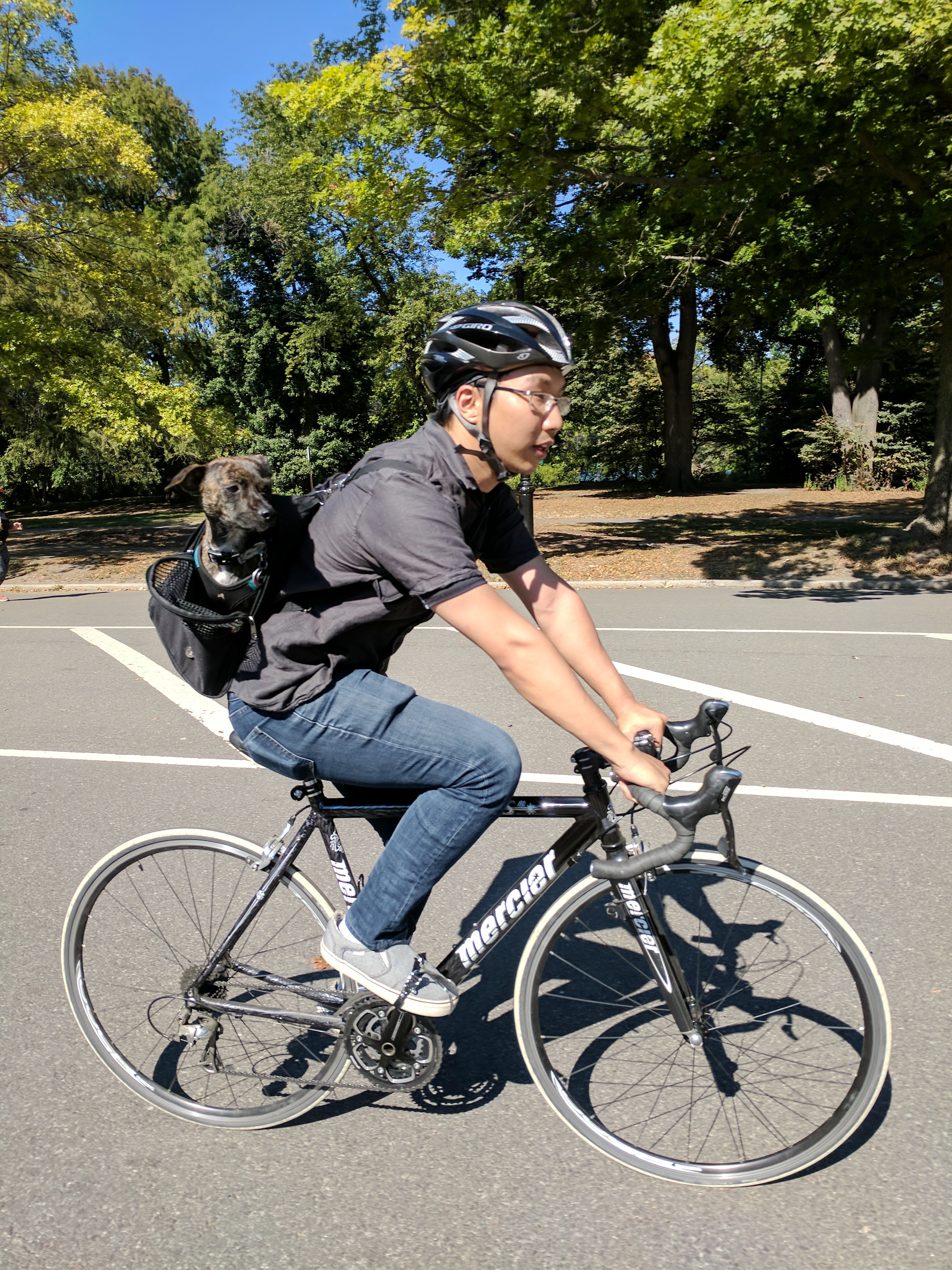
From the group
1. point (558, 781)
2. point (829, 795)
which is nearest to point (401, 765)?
point (558, 781)

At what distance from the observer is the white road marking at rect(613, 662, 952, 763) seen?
5.68m

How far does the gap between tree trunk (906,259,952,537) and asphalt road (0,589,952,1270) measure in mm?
9945

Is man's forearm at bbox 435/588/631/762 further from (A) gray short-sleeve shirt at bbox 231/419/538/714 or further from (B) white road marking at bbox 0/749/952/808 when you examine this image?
(B) white road marking at bbox 0/749/952/808

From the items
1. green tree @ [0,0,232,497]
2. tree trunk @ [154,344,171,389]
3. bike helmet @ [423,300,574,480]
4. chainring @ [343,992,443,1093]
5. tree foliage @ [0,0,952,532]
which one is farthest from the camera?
tree trunk @ [154,344,171,389]

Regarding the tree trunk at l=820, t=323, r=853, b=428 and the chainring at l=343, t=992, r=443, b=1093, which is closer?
the chainring at l=343, t=992, r=443, b=1093

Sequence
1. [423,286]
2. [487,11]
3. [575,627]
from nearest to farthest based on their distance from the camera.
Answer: [575,627] → [487,11] → [423,286]

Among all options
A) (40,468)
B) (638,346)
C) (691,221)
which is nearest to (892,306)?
(691,221)

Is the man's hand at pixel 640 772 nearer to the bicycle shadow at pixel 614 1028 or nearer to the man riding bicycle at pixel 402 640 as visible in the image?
the man riding bicycle at pixel 402 640

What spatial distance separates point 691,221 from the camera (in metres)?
18.6

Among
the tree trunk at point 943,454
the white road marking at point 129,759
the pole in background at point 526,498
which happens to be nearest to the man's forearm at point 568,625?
the white road marking at point 129,759

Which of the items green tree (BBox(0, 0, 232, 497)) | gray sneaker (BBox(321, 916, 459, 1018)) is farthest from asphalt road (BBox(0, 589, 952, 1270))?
green tree (BBox(0, 0, 232, 497))

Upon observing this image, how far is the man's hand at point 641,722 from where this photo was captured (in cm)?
230

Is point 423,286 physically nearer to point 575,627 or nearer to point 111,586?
point 111,586

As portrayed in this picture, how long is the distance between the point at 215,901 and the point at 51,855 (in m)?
1.95
